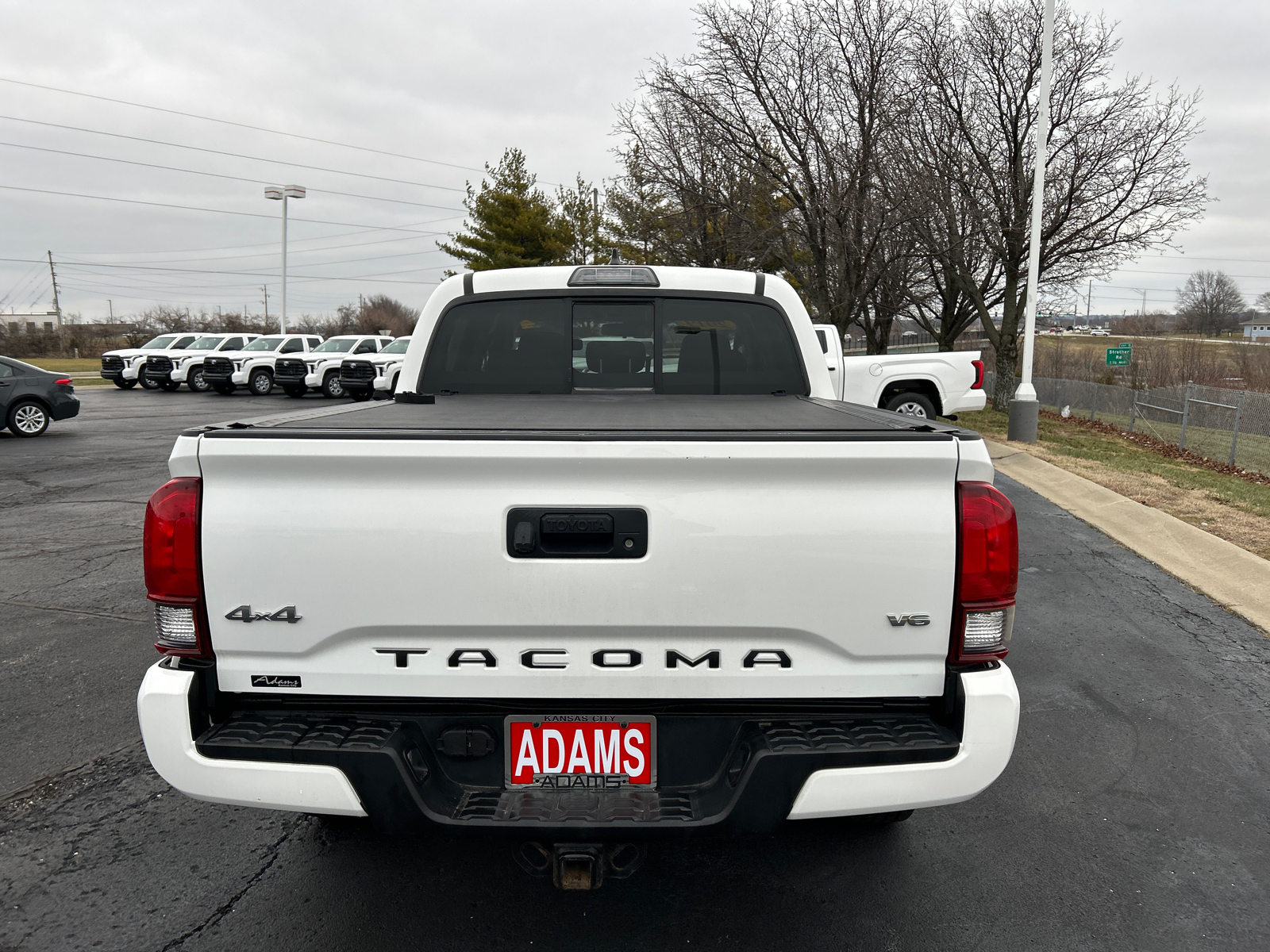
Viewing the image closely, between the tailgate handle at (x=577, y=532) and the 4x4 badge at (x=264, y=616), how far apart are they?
57 cm

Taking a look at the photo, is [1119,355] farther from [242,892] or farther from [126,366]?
[126,366]

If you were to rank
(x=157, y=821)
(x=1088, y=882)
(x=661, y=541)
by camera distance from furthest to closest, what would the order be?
(x=157, y=821) → (x=1088, y=882) → (x=661, y=541)

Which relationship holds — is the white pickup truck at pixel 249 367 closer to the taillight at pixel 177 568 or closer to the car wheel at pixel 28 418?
the car wheel at pixel 28 418

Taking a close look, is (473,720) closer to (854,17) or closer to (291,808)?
(291,808)

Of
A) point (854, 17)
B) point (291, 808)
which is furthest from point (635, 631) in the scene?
point (854, 17)

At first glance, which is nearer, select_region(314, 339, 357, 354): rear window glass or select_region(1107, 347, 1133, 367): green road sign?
select_region(1107, 347, 1133, 367): green road sign

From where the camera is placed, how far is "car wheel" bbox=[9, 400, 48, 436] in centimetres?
1581

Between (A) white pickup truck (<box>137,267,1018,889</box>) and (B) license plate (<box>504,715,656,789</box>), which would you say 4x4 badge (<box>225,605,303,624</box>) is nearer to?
(A) white pickup truck (<box>137,267,1018,889</box>)

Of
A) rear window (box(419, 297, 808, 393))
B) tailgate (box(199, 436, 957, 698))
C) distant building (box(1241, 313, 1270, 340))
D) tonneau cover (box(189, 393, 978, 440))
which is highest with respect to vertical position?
distant building (box(1241, 313, 1270, 340))

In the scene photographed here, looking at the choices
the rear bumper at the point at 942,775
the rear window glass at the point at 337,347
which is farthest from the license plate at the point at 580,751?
the rear window glass at the point at 337,347

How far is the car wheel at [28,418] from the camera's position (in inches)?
623

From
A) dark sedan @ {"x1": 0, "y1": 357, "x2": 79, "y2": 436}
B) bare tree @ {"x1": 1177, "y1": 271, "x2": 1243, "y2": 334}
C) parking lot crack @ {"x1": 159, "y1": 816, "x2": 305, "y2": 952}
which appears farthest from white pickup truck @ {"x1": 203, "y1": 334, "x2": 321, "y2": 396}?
bare tree @ {"x1": 1177, "y1": 271, "x2": 1243, "y2": 334}

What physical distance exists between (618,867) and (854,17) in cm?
2430

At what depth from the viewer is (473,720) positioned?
2.23m
